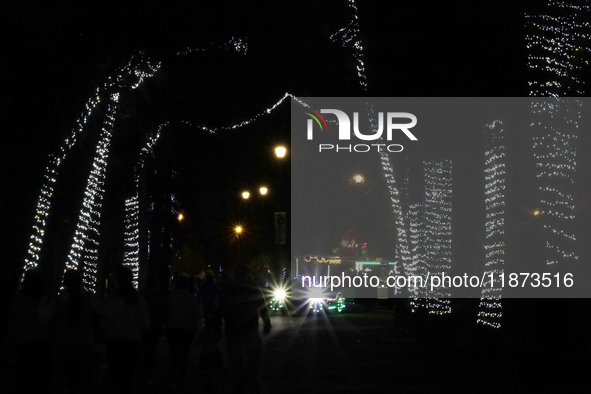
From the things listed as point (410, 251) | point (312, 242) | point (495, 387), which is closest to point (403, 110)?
point (410, 251)

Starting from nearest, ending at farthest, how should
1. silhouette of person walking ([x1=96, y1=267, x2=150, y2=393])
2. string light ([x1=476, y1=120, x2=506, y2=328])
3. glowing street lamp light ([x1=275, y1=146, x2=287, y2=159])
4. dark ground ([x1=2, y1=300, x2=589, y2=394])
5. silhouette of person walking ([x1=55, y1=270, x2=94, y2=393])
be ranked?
silhouette of person walking ([x1=55, y1=270, x2=94, y2=393]), silhouette of person walking ([x1=96, y1=267, x2=150, y2=393]), dark ground ([x1=2, y1=300, x2=589, y2=394]), string light ([x1=476, y1=120, x2=506, y2=328]), glowing street lamp light ([x1=275, y1=146, x2=287, y2=159])

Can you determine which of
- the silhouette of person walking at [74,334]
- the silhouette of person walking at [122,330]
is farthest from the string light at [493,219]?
the silhouette of person walking at [74,334]

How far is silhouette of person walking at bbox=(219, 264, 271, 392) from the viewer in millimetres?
9109

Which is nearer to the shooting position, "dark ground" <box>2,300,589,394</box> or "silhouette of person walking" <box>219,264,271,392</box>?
"silhouette of person walking" <box>219,264,271,392</box>

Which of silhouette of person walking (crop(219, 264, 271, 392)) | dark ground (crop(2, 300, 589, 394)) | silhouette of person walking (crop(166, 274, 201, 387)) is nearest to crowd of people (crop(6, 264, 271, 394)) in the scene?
silhouette of person walking (crop(219, 264, 271, 392))

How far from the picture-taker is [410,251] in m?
19.3

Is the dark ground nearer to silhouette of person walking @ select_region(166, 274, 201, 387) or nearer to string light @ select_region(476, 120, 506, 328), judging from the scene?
silhouette of person walking @ select_region(166, 274, 201, 387)

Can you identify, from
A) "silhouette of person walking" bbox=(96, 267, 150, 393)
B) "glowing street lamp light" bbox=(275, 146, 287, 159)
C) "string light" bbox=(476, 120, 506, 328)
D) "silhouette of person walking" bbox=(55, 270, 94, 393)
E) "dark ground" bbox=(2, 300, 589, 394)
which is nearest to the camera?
"silhouette of person walking" bbox=(55, 270, 94, 393)

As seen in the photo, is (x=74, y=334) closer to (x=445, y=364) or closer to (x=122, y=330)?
(x=122, y=330)

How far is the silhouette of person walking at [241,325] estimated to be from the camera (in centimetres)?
911

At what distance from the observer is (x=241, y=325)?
30.0ft

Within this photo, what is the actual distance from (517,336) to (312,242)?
25517mm

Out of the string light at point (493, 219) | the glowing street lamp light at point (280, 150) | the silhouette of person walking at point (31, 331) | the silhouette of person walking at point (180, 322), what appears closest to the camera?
the silhouette of person walking at point (31, 331)

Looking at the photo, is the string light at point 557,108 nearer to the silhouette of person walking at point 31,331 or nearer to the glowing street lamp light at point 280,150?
the silhouette of person walking at point 31,331
